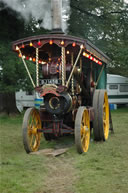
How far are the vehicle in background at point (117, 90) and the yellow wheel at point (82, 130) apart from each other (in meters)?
11.9

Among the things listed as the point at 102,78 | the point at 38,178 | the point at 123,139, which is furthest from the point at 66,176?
the point at 102,78

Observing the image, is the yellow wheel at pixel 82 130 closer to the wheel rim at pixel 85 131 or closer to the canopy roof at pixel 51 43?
the wheel rim at pixel 85 131

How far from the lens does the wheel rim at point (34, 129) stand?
5965 millimetres

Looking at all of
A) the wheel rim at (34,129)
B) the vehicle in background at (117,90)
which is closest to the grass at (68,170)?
the wheel rim at (34,129)

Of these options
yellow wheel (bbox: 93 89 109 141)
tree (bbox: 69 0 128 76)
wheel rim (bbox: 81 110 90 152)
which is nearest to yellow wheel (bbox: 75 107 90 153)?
wheel rim (bbox: 81 110 90 152)

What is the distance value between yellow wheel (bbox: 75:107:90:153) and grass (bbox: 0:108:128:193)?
175 mm

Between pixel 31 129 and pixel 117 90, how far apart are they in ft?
41.3

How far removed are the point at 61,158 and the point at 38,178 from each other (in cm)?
130

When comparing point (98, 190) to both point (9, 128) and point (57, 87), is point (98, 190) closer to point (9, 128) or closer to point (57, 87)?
point (57, 87)

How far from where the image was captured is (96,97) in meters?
7.00

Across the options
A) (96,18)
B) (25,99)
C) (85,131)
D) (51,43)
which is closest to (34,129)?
(85,131)

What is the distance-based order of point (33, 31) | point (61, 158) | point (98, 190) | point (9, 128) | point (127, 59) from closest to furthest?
1. point (98, 190)
2. point (61, 158)
3. point (9, 128)
4. point (33, 31)
5. point (127, 59)

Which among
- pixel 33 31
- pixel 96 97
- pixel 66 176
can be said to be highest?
pixel 33 31

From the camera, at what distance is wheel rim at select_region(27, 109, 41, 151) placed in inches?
235
